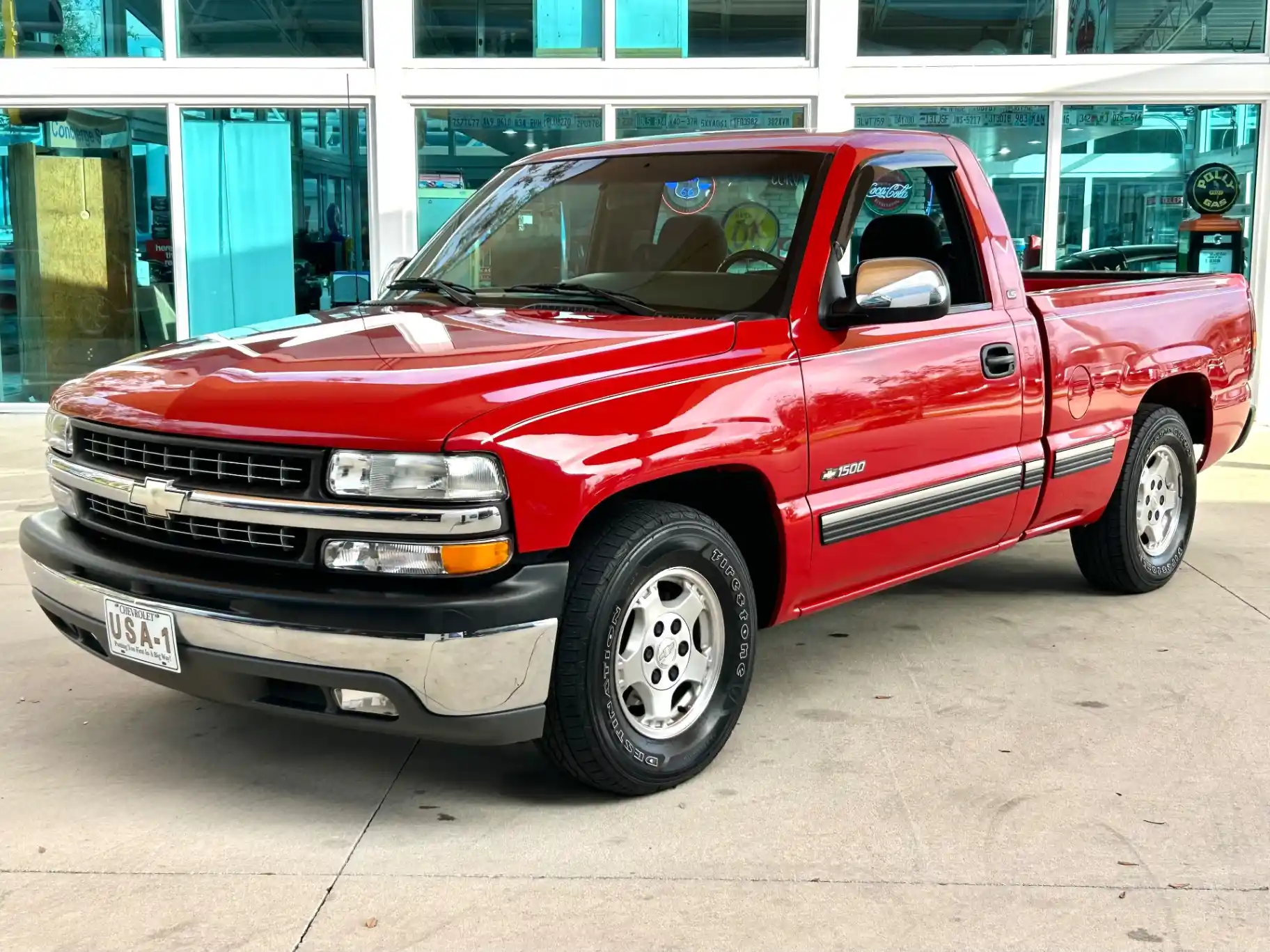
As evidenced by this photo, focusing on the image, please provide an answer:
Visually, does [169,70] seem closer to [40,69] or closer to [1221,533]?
[40,69]

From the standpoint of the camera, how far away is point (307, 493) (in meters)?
3.25

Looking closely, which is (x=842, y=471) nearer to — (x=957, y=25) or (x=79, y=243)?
(x=957, y=25)

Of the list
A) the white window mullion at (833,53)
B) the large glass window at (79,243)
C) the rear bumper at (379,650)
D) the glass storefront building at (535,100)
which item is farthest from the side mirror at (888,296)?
the large glass window at (79,243)

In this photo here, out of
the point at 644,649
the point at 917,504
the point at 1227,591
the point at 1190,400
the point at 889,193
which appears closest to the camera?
the point at 644,649

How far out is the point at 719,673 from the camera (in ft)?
12.8

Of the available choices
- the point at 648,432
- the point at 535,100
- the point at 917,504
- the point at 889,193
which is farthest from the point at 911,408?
the point at 535,100

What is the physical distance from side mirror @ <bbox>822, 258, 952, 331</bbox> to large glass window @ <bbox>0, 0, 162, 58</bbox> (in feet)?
29.8

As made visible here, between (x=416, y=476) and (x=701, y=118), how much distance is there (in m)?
8.84

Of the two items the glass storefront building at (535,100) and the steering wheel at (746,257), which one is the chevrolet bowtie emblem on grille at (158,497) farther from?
the glass storefront building at (535,100)

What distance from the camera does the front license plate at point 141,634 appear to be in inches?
136

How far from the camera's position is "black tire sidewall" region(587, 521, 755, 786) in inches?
136

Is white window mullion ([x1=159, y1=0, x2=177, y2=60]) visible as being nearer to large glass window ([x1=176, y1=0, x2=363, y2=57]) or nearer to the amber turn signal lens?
large glass window ([x1=176, y1=0, x2=363, y2=57])

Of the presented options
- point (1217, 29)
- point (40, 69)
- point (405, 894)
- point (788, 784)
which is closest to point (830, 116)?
point (1217, 29)

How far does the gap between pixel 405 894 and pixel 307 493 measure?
0.96 metres
